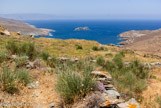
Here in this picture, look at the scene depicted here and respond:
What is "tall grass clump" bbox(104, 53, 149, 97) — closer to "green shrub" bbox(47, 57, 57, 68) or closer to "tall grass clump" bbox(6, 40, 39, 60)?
"green shrub" bbox(47, 57, 57, 68)

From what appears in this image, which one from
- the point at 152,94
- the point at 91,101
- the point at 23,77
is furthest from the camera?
the point at 152,94

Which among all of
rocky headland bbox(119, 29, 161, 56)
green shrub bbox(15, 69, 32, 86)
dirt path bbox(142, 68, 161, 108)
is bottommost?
rocky headland bbox(119, 29, 161, 56)

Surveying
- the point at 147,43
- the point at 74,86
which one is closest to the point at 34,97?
the point at 74,86

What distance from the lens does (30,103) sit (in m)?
3.95

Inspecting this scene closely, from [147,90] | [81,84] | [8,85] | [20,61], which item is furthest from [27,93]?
[147,90]

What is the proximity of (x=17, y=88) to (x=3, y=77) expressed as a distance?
55 centimetres

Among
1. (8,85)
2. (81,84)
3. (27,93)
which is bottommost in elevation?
(27,93)

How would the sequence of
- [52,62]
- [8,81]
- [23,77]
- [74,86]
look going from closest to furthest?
[74,86] → [8,81] → [23,77] → [52,62]

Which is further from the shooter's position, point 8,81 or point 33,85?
point 33,85

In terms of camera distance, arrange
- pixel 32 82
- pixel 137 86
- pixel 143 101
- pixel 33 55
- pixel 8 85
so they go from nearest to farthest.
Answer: pixel 8 85 < pixel 32 82 < pixel 143 101 < pixel 137 86 < pixel 33 55

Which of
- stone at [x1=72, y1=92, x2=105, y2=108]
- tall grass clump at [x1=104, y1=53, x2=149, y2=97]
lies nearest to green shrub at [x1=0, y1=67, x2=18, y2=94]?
stone at [x1=72, y1=92, x2=105, y2=108]

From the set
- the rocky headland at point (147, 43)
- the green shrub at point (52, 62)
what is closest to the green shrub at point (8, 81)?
the green shrub at point (52, 62)

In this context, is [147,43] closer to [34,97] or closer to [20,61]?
[20,61]

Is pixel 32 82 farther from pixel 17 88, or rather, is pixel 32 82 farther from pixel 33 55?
pixel 33 55
